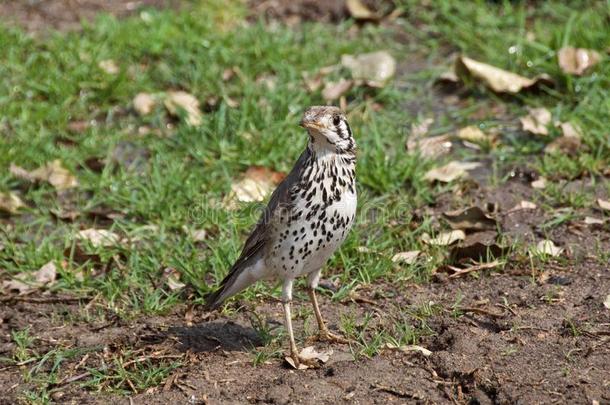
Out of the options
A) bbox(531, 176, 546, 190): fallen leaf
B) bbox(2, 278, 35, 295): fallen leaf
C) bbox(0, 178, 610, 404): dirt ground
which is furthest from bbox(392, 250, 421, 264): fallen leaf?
bbox(2, 278, 35, 295): fallen leaf

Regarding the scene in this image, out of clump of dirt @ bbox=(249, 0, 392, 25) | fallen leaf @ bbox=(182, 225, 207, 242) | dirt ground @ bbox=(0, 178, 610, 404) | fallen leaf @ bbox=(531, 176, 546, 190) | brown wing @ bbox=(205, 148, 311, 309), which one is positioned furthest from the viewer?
clump of dirt @ bbox=(249, 0, 392, 25)

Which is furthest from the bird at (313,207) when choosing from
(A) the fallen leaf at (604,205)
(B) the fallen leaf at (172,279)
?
(A) the fallen leaf at (604,205)

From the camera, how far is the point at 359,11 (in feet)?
32.5

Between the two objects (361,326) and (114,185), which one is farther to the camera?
(114,185)

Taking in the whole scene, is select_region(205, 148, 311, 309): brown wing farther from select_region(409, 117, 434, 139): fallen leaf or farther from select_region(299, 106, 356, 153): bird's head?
select_region(409, 117, 434, 139): fallen leaf

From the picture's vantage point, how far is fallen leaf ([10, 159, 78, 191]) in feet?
25.2

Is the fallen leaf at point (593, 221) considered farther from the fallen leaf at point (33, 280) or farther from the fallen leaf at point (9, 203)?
the fallen leaf at point (9, 203)

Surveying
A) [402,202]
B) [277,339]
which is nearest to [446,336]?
[277,339]

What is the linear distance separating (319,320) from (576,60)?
3.71m

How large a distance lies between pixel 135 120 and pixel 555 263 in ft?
12.4

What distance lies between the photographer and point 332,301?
6219mm

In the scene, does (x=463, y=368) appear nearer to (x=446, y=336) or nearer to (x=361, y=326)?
(x=446, y=336)

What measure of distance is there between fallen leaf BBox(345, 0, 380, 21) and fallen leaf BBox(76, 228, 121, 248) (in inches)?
151

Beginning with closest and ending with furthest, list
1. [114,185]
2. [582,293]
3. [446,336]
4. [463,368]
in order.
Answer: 1. [463,368]
2. [446,336]
3. [582,293]
4. [114,185]
